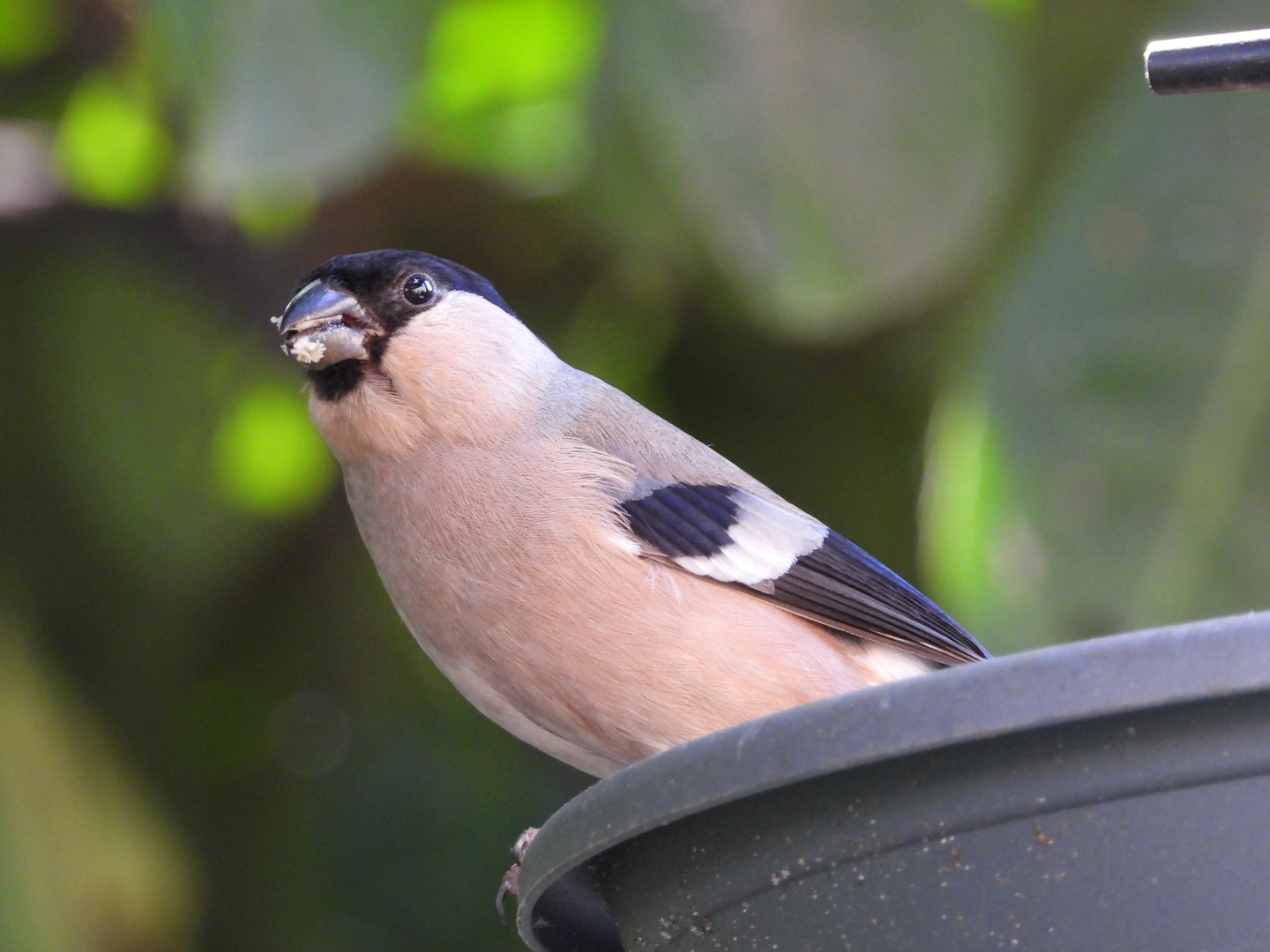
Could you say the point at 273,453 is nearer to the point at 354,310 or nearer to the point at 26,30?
the point at 26,30

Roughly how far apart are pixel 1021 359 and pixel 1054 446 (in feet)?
0.60

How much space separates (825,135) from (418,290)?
944 millimetres

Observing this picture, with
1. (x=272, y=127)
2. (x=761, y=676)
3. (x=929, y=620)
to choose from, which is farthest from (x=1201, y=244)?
(x=272, y=127)

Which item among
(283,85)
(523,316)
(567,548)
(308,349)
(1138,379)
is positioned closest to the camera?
(567,548)

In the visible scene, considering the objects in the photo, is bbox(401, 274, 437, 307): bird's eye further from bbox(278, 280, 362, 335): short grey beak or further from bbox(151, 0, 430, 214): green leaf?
bbox(151, 0, 430, 214): green leaf

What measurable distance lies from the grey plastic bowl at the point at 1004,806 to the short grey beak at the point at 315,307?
1.56 m

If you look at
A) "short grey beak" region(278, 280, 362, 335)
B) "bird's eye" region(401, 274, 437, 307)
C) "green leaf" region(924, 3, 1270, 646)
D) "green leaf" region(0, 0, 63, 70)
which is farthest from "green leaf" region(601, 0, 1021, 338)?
"green leaf" region(0, 0, 63, 70)

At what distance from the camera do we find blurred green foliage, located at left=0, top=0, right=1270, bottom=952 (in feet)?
11.3

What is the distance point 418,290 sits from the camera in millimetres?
3246

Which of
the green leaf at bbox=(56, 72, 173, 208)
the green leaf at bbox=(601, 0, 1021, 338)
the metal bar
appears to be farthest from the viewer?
the green leaf at bbox=(56, 72, 173, 208)

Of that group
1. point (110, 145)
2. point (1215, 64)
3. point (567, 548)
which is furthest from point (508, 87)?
point (1215, 64)

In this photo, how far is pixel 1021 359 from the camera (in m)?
3.47

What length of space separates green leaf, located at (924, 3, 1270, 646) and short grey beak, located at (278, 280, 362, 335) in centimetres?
119

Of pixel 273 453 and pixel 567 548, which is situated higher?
pixel 567 548
